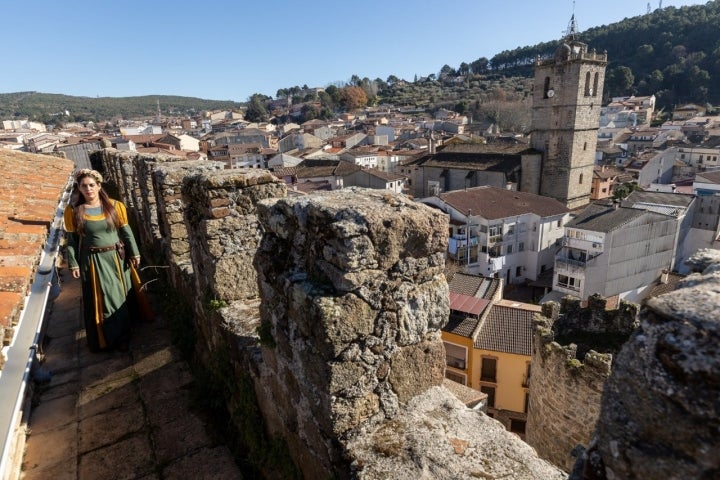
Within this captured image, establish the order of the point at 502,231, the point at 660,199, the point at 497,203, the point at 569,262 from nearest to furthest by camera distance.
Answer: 1. the point at 569,262
2. the point at 502,231
3. the point at 660,199
4. the point at 497,203

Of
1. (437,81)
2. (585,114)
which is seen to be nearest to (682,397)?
(585,114)

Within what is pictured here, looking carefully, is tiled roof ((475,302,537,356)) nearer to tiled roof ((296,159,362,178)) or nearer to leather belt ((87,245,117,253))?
leather belt ((87,245,117,253))

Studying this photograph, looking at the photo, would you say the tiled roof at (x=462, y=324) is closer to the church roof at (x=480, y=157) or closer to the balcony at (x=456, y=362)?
the balcony at (x=456, y=362)

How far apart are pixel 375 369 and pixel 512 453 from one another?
25.7 inches

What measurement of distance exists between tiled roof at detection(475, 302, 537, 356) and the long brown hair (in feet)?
42.2

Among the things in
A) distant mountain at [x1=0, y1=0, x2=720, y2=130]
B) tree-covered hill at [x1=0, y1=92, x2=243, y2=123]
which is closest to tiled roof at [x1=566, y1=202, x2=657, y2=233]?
distant mountain at [x1=0, y1=0, x2=720, y2=130]

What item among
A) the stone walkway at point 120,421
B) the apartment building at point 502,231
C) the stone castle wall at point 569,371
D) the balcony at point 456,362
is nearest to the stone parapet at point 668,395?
the stone walkway at point 120,421

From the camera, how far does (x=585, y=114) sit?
35875 mm

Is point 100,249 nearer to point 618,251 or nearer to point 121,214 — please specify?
point 121,214

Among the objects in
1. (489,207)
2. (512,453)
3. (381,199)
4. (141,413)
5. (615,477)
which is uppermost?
(381,199)

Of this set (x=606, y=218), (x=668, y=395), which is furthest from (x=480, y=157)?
(x=668, y=395)

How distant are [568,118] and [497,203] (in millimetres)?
14266

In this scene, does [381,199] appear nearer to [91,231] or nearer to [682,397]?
[682,397]

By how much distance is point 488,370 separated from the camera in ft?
49.1
